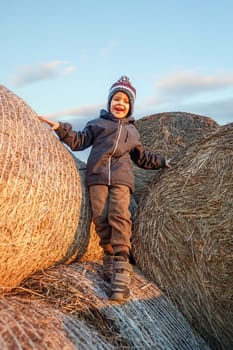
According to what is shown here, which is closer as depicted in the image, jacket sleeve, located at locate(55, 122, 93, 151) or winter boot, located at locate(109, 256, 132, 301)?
winter boot, located at locate(109, 256, 132, 301)

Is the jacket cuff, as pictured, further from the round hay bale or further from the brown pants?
the round hay bale

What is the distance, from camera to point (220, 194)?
11.9ft

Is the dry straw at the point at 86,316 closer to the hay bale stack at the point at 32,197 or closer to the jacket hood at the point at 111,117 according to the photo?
the hay bale stack at the point at 32,197

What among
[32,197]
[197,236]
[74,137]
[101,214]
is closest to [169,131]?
[74,137]

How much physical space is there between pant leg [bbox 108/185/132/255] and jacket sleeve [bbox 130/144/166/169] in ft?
Answer: 1.58

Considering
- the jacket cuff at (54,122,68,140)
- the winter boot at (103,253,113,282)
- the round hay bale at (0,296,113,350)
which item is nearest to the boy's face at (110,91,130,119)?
the jacket cuff at (54,122,68,140)

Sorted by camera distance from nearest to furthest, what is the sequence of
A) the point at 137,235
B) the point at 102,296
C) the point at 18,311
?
the point at 18,311
the point at 102,296
the point at 137,235

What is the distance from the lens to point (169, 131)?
4891 mm

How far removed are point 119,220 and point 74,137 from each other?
649mm

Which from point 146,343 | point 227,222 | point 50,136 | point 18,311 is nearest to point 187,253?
point 227,222

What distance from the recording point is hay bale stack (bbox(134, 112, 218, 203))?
184 inches

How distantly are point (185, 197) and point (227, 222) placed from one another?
0.33m

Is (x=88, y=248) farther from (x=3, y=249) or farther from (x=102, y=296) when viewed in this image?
(x=3, y=249)

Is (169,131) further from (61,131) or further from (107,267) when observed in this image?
(107,267)
